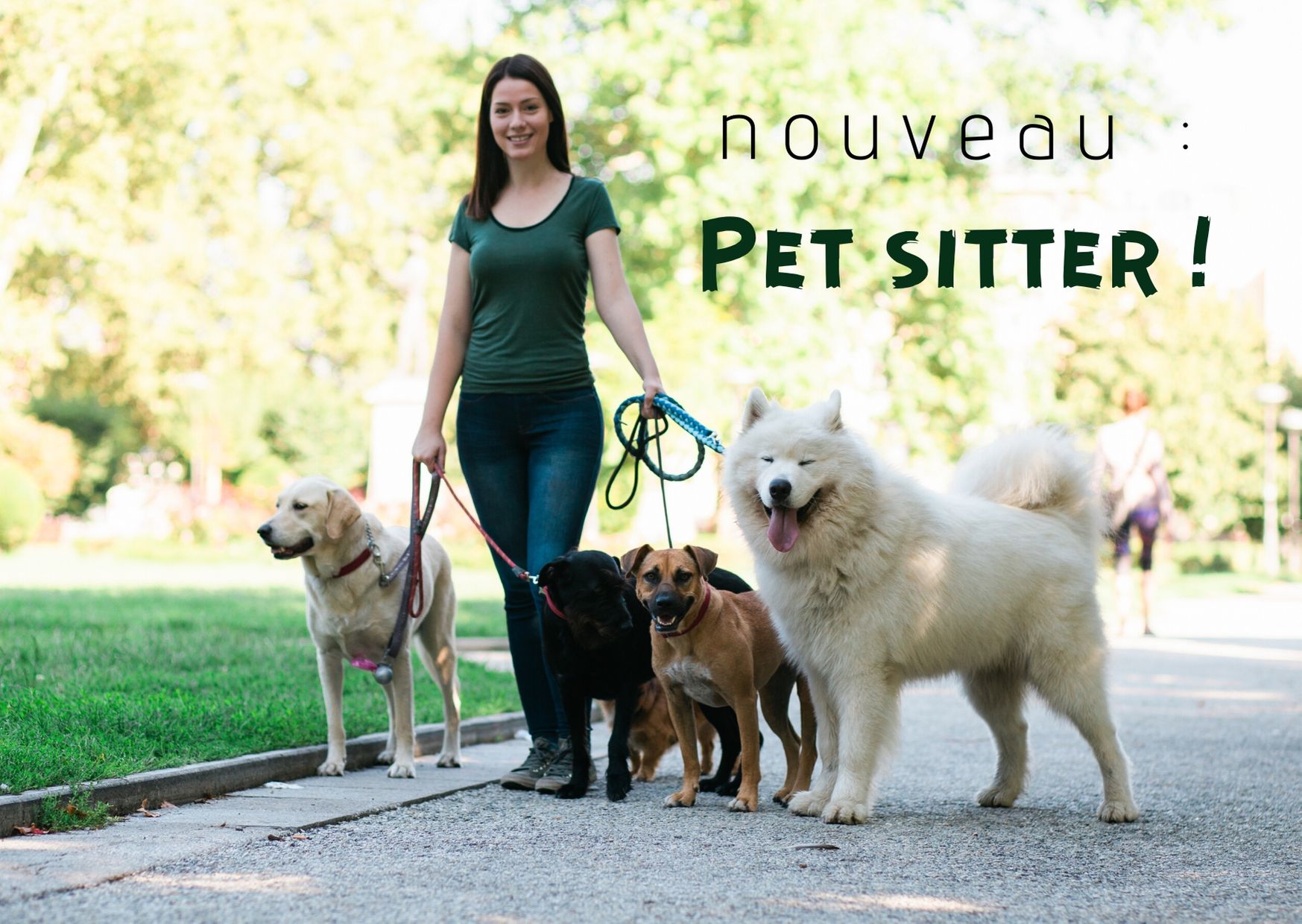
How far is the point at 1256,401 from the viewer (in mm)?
49562

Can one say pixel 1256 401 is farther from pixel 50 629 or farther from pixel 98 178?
pixel 50 629

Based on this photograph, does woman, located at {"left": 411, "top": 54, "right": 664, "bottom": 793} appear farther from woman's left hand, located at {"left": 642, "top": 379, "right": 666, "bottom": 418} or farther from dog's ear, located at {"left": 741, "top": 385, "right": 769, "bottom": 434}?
dog's ear, located at {"left": 741, "top": 385, "right": 769, "bottom": 434}

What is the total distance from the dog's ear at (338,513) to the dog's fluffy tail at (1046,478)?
274 cm

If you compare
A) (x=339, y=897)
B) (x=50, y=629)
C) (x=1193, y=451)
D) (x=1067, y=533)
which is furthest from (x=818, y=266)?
(x=1193, y=451)

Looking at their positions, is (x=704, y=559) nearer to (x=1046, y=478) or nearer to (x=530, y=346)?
(x=530, y=346)

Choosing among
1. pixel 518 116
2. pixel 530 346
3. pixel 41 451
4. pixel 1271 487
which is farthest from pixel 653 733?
pixel 1271 487

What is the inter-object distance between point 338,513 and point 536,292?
1.32 metres

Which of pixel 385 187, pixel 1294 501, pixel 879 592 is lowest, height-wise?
pixel 1294 501

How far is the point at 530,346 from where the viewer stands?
6.17 m

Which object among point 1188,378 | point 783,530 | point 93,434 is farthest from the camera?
point 93,434

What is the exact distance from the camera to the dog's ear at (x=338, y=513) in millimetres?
6457

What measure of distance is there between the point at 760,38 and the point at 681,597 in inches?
712

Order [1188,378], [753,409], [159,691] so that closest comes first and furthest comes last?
1. [753,409]
2. [159,691]
3. [1188,378]

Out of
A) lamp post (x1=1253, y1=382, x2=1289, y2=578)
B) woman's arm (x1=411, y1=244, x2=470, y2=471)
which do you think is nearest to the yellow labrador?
woman's arm (x1=411, y1=244, x2=470, y2=471)
